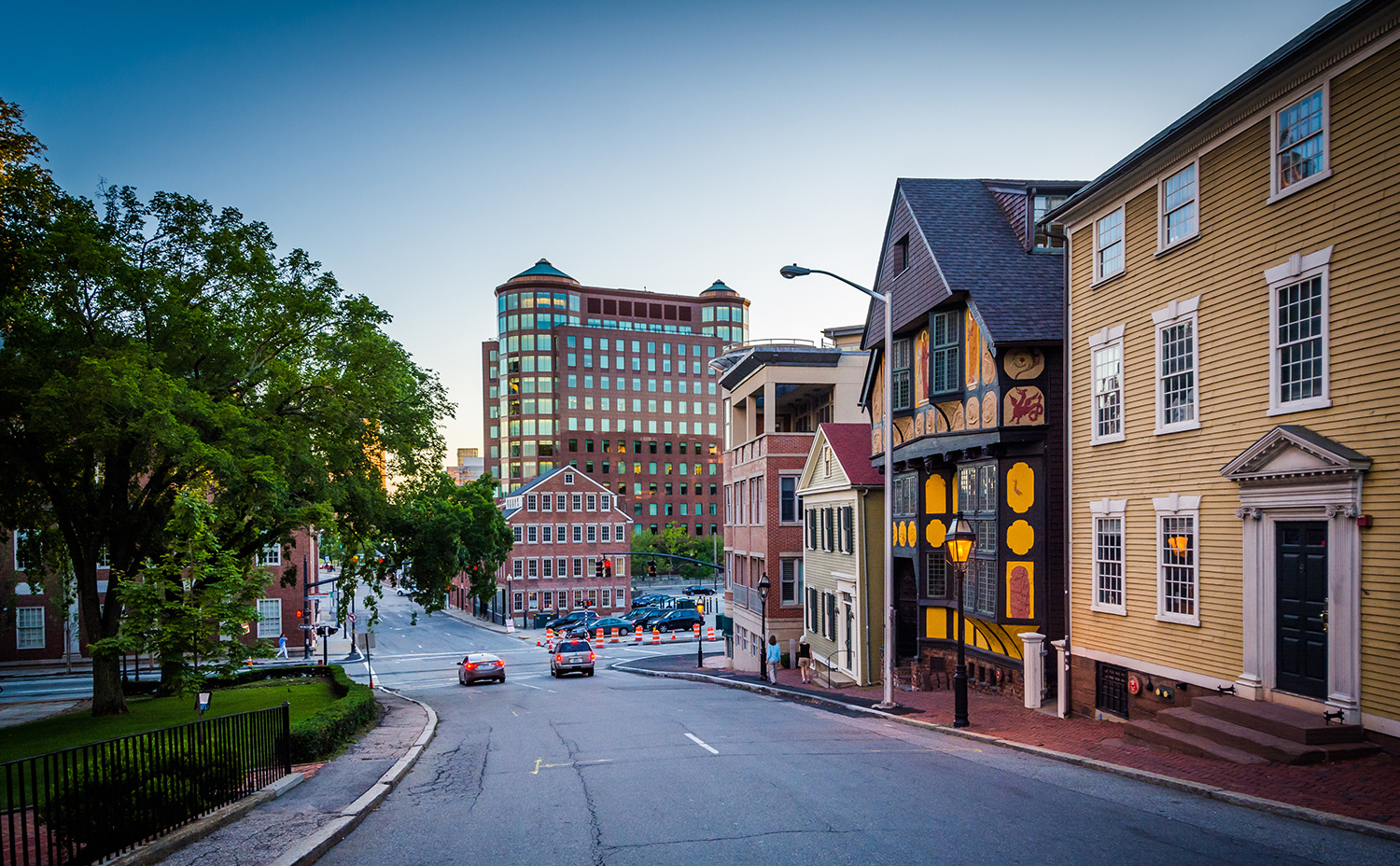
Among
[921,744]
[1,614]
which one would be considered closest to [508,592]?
[1,614]

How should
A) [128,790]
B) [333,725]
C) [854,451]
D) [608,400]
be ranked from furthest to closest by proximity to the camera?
[608,400]
[854,451]
[333,725]
[128,790]

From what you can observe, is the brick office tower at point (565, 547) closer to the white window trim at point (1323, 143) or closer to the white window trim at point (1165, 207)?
the white window trim at point (1165, 207)

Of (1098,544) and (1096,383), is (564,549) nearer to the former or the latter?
(1098,544)

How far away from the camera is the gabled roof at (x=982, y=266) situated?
21.2 metres

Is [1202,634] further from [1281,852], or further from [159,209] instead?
[159,209]

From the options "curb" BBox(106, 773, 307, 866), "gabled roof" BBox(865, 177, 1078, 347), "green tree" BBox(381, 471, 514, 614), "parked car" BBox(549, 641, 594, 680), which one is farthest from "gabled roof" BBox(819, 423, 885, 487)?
"curb" BBox(106, 773, 307, 866)

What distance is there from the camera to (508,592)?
3268 inches

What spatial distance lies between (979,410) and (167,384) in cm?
1981

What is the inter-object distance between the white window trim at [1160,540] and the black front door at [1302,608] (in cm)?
171

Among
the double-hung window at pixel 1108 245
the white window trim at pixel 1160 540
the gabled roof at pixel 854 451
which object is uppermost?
the double-hung window at pixel 1108 245

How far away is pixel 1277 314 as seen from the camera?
12906 millimetres

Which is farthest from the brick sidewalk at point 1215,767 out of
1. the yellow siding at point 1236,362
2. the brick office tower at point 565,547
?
the brick office tower at point 565,547

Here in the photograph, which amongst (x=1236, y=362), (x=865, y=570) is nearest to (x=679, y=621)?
(x=865, y=570)

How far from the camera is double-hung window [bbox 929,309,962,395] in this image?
23.0 m
